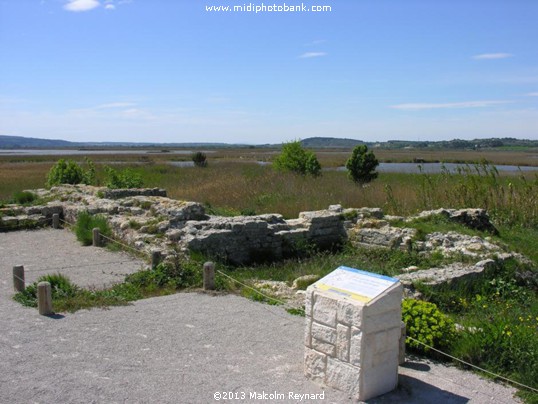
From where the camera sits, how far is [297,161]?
25469 millimetres

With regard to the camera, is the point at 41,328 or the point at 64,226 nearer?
the point at 41,328

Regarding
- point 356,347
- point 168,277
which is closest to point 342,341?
point 356,347

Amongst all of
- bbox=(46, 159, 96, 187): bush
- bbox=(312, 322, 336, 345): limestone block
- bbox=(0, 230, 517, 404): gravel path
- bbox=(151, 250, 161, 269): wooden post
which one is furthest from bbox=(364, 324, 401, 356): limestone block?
bbox=(46, 159, 96, 187): bush

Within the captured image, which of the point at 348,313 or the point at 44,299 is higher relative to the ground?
the point at 348,313

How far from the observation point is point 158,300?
24.7 feet

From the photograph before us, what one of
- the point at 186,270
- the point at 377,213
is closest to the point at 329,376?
the point at 186,270

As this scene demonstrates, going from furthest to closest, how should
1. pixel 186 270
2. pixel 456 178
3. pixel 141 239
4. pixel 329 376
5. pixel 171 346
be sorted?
pixel 456 178 < pixel 141 239 < pixel 186 270 < pixel 171 346 < pixel 329 376

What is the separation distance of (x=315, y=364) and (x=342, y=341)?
1.54 ft

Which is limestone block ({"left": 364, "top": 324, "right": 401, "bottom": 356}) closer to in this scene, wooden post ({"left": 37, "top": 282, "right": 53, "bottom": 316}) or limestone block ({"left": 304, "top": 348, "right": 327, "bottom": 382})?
limestone block ({"left": 304, "top": 348, "right": 327, "bottom": 382})

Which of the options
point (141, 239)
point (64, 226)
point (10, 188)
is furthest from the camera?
point (10, 188)

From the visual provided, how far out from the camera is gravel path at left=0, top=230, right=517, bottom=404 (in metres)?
4.71

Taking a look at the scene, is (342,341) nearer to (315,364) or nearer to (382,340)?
(382,340)

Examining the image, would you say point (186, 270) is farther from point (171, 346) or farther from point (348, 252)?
point (348, 252)

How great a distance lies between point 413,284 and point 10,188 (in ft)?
76.9
